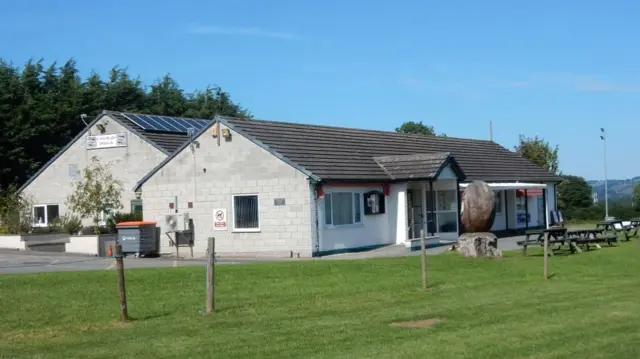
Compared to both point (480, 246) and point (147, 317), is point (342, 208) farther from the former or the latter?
point (147, 317)

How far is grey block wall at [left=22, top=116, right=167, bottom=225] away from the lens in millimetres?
40812

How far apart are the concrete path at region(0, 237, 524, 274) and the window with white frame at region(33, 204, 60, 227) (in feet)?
25.8

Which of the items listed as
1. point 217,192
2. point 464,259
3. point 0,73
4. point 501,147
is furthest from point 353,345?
point 0,73

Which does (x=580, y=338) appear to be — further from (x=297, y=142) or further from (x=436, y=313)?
(x=297, y=142)

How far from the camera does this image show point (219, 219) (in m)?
32.2

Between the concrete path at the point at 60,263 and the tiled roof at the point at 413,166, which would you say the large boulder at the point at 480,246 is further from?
the tiled roof at the point at 413,166

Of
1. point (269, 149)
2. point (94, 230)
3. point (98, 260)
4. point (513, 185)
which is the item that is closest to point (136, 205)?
point (94, 230)

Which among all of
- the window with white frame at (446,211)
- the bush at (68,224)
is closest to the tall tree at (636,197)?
the window with white frame at (446,211)

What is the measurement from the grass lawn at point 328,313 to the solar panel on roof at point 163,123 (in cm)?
2217

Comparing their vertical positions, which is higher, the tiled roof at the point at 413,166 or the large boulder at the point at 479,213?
the tiled roof at the point at 413,166

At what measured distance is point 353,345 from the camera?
11.5 m

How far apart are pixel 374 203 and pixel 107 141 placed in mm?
15682

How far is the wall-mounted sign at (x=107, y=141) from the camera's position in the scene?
4150 centimetres

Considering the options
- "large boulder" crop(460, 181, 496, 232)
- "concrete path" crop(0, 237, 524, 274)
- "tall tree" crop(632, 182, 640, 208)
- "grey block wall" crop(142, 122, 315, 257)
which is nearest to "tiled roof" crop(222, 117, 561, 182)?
"grey block wall" crop(142, 122, 315, 257)
